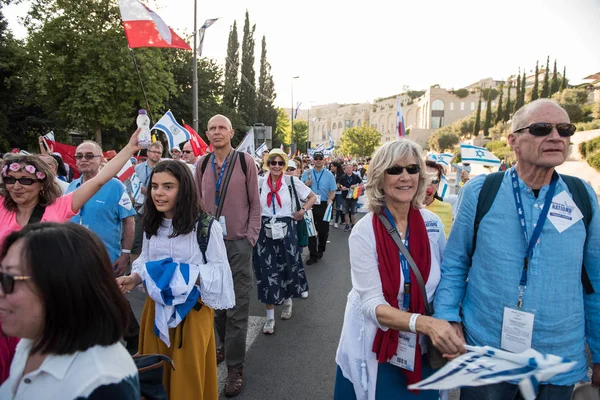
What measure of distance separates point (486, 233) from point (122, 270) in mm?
3471

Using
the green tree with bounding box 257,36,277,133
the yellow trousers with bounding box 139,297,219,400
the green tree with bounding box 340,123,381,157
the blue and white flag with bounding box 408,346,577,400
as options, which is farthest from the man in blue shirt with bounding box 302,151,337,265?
the green tree with bounding box 340,123,381,157

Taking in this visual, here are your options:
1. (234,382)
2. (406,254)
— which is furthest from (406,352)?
(234,382)

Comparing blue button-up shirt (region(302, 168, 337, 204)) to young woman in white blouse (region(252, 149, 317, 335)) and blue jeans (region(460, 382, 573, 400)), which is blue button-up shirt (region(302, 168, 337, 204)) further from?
blue jeans (region(460, 382, 573, 400))

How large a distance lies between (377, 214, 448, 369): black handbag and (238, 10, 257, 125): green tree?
1631 inches

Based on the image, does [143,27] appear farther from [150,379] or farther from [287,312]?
[150,379]

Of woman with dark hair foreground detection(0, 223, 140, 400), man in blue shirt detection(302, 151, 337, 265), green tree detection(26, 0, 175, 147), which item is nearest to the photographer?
woman with dark hair foreground detection(0, 223, 140, 400)

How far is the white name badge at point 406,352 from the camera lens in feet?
6.39

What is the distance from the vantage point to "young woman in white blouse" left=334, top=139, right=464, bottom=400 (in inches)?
77.1

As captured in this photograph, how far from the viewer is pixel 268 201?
516cm

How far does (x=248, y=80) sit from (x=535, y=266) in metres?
47.1

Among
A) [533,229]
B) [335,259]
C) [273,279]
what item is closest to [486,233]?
[533,229]

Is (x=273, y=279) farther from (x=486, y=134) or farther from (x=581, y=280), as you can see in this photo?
(x=486, y=134)

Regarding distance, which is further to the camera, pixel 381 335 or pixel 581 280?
pixel 381 335

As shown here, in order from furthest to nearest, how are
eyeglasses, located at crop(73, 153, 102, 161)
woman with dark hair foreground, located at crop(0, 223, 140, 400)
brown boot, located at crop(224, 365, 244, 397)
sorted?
eyeglasses, located at crop(73, 153, 102, 161), brown boot, located at crop(224, 365, 244, 397), woman with dark hair foreground, located at crop(0, 223, 140, 400)
